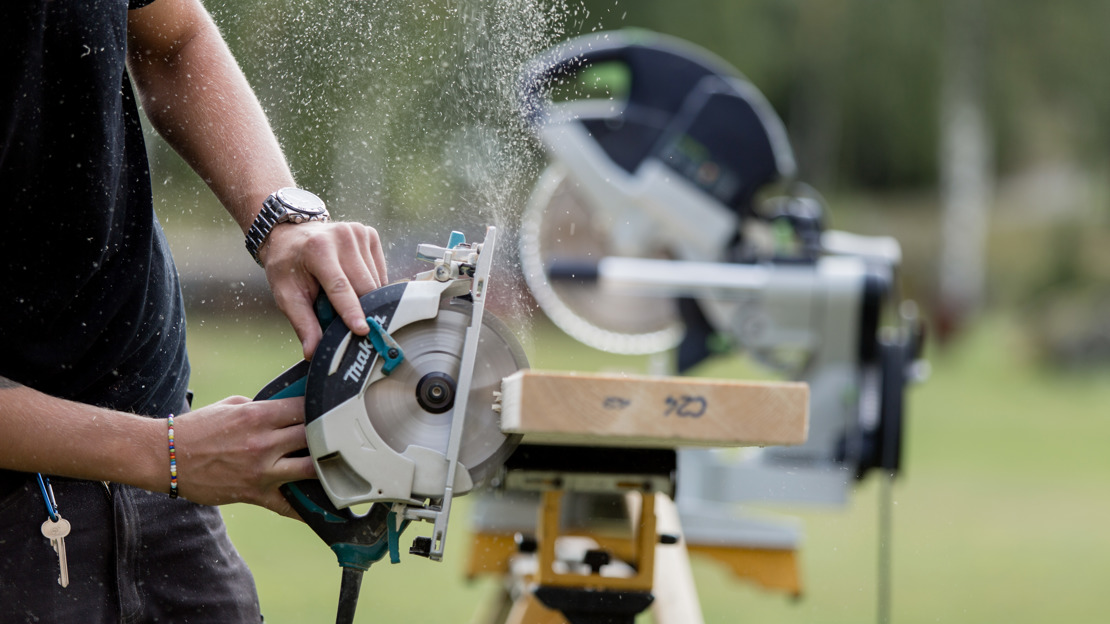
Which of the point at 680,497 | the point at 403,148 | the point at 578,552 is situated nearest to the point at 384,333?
the point at 403,148

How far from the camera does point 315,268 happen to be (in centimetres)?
103

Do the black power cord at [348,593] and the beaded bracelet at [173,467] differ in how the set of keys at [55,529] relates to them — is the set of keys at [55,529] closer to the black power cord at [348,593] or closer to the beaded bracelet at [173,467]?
the beaded bracelet at [173,467]

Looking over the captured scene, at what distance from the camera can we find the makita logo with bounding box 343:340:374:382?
994 mm

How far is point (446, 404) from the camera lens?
102 centimetres

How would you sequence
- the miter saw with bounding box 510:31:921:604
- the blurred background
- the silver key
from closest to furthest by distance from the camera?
the silver key → the blurred background → the miter saw with bounding box 510:31:921:604

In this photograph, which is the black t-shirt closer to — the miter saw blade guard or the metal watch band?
the metal watch band

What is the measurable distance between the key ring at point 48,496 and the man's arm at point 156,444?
59mm

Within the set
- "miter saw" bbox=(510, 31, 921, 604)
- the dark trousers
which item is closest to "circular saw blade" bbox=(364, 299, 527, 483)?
the dark trousers

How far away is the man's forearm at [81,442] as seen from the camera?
0.97 meters

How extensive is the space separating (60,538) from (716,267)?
253 centimetres

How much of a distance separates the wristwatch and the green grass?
11cm

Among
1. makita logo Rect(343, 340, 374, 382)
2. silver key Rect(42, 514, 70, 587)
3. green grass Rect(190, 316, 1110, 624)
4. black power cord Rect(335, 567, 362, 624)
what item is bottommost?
green grass Rect(190, 316, 1110, 624)

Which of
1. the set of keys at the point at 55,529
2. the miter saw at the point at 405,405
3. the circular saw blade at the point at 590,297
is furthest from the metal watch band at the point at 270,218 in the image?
the circular saw blade at the point at 590,297

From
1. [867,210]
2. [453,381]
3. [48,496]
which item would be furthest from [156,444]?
[867,210]
